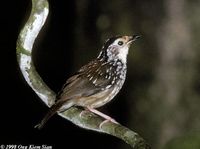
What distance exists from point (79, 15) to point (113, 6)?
0.15 metres

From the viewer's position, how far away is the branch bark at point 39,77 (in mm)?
5656

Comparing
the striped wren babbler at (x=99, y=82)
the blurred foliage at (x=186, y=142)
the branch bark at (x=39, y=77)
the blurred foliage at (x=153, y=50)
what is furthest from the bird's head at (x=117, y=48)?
the blurred foliage at (x=186, y=142)

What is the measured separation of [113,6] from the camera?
5836mm

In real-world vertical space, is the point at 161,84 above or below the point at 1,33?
below

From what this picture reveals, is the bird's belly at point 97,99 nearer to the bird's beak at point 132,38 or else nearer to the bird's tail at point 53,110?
the bird's tail at point 53,110

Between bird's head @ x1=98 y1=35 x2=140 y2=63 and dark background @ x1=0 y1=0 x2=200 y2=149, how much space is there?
7 centimetres

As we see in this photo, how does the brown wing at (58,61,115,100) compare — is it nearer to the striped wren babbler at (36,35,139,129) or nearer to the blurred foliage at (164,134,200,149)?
the striped wren babbler at (36,35,139,129)

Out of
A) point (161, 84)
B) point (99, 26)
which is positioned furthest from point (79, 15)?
point (161, 84)

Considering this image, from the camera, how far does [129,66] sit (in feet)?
18.8

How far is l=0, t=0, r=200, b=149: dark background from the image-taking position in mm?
5723

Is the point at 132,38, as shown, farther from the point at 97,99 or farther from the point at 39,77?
the point at 39,77

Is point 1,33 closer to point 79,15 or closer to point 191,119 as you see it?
point 79,15

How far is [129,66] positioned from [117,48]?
0.17m

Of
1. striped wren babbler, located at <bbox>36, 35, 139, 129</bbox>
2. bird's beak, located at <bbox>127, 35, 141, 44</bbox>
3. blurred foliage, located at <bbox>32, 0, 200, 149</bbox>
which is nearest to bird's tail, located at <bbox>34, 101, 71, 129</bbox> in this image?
striped wren babbler, located at <bbox>36, 35, 139, 129</bbox>
